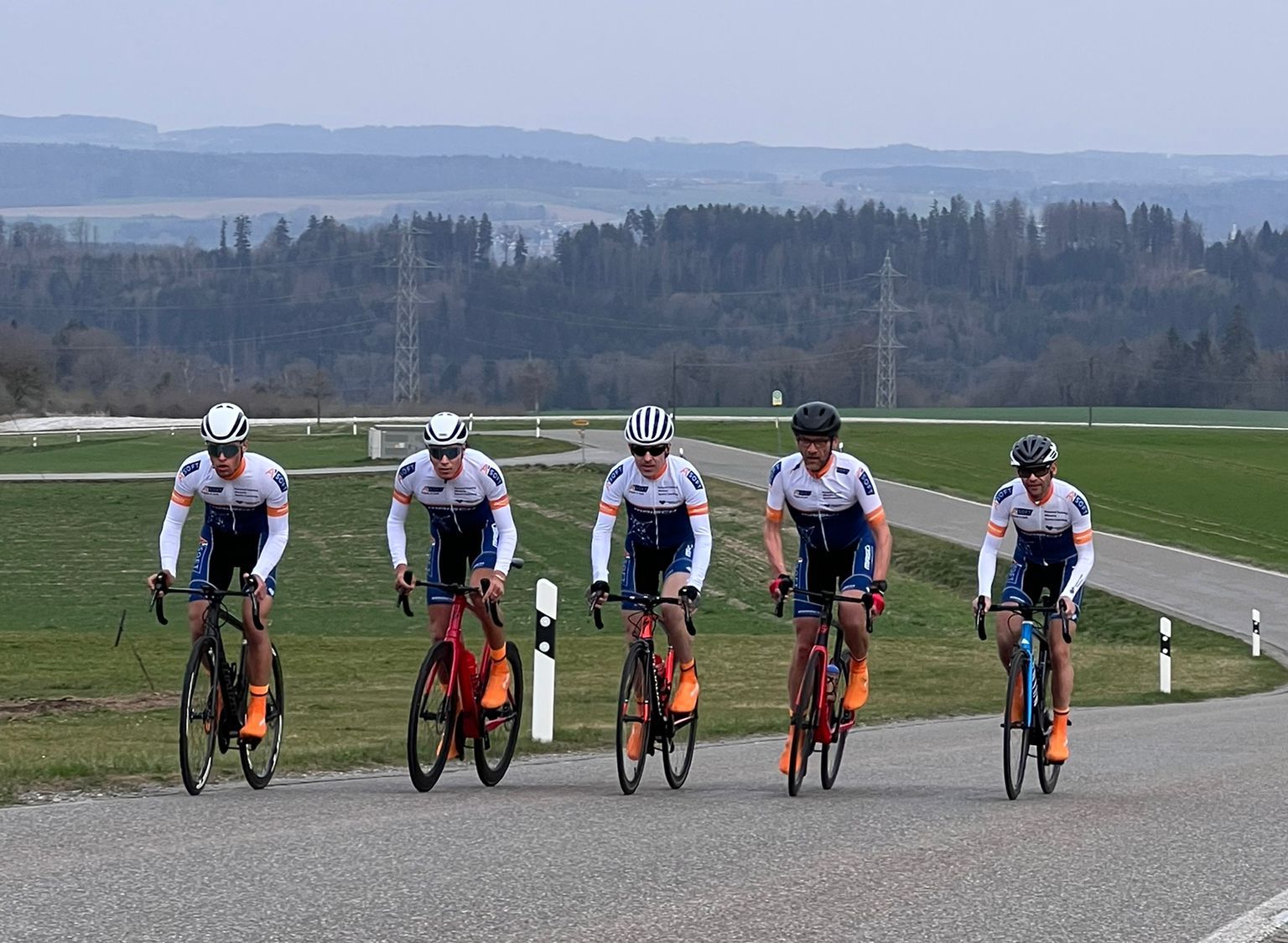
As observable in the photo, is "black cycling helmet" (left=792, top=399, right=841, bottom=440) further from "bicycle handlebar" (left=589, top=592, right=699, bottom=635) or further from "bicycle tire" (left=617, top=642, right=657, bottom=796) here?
"bicycle tire" (left=617, top=642, right=657, bottom=796)

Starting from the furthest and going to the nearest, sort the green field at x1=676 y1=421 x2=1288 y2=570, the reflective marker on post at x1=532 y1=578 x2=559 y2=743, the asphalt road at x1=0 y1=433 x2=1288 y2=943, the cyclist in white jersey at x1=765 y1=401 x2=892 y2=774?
the green field at x1=676 y1=421 x2=1288 y2=570
the reflective marker on post at x1=532 y1=578 x2=559 y2=743
the cyclist in white jersey at x1=765 y1=401 x2=892 y2=774
the asphalt road at x1=0 y1=433 x2=1288 y2=943

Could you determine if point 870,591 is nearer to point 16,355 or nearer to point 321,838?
point 321,838

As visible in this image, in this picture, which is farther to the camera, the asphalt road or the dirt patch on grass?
the dirt patch on grass

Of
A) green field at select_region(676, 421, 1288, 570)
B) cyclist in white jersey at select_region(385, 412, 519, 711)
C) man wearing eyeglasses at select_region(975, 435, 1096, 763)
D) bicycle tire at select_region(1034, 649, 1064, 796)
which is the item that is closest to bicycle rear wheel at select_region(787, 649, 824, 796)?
man wearing eyeglasses at select_region(975, 435, 1096, 763)

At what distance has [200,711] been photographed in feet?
34.9

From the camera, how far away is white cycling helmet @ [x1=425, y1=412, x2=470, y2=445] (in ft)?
36.7

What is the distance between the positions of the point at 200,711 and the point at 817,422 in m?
3.72

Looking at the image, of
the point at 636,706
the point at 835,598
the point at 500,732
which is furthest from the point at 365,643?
the point at 835,598

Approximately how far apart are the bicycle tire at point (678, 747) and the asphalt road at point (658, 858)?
23cm

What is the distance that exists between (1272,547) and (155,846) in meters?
41.9

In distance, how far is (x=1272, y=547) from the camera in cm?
4688

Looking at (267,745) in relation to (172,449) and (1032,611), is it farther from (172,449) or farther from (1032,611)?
(172,449)

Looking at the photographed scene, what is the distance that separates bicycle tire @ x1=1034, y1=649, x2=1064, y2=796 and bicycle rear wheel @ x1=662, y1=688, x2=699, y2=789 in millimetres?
1972

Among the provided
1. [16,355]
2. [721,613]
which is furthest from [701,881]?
[16,355]
